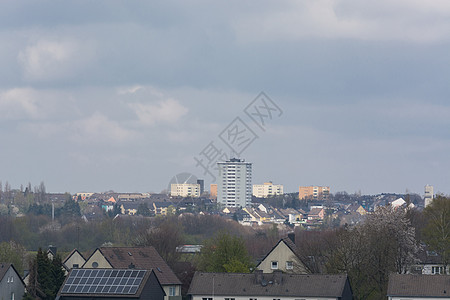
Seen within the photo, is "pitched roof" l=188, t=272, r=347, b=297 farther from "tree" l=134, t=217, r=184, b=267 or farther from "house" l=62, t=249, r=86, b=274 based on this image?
"tree" l=134, t=217, r=184, b=267

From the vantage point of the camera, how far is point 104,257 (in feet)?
251

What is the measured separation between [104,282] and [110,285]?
2.45 feet

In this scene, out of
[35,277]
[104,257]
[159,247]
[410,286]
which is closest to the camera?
[410,286]

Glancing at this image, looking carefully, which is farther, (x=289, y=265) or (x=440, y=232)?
(x=440, y=232)

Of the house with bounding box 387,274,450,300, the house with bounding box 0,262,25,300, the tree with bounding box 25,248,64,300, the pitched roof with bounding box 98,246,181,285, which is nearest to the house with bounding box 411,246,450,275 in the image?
the house with bounding box 387,274,450,300

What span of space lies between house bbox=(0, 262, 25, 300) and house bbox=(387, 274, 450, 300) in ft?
88.5

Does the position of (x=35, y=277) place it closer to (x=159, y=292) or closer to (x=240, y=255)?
(x=159, y=292)

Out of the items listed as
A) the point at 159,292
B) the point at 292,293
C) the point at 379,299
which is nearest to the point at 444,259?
the point at 379,299

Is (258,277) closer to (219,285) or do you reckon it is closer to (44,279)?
(219,285)

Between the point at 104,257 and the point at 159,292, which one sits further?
the point at 104,257

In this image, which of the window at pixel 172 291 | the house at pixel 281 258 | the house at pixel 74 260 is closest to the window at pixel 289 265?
the house at pixel 281 258

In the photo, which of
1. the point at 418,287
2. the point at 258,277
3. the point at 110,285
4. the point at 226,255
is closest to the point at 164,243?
the point at 226,255

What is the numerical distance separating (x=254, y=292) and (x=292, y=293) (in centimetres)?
265

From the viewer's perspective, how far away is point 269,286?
2731 inches
